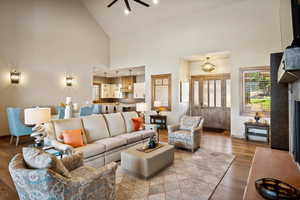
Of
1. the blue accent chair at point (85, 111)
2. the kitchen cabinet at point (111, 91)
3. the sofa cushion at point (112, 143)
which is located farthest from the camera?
the kitchen cabinet at point (111, 91)

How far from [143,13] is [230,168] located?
20.5 ft

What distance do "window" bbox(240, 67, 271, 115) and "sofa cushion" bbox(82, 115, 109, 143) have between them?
171 inches

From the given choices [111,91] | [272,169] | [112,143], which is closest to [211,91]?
[112,143]

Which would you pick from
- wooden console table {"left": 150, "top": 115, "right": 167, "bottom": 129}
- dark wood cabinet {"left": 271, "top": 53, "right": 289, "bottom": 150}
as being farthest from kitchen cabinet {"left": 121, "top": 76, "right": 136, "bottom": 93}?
dark wood cabinet {"left": 271, "top": 53, "right": 289, "bottom": 150}

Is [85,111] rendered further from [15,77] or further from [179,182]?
[179,182]

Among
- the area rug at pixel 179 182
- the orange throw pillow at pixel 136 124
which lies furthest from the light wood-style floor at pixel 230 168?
the orange throw pillow at pixel 136 124

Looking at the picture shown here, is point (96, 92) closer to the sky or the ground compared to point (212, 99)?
closer to the sky

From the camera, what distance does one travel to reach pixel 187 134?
4066mm

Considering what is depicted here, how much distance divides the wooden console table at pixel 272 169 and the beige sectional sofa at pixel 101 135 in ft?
7.71

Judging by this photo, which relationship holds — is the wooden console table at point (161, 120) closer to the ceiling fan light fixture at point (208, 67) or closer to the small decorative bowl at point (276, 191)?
the ceiling fan light fixture at point (208, 67)

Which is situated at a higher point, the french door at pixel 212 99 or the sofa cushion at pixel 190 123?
the french door at pixel 212 99

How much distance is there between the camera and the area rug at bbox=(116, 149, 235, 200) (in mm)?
2236

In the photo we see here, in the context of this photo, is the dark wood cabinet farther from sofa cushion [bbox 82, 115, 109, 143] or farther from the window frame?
the window frame

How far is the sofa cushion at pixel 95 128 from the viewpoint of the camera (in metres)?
3.41
